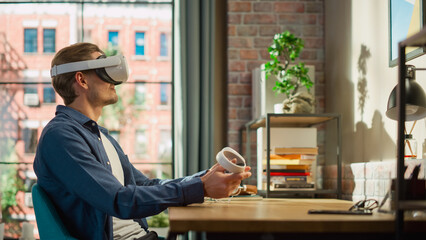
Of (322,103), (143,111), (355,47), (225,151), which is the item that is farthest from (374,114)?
A: (143,111)

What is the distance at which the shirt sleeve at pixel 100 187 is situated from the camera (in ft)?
6.25

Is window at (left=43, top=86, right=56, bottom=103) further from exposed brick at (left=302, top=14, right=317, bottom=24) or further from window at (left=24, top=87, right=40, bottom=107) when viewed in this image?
exposed brick at (left=302, top=14, right=317, bottom=24)

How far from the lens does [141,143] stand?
18.0 feet

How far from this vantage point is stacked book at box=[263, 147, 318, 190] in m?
3.52

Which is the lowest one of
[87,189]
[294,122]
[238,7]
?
[87,189]

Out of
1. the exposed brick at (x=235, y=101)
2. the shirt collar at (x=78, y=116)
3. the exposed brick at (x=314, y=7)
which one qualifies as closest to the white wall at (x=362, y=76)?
the exposed brick at (x=314, y=7)

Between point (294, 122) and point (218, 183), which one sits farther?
point (294, 122)

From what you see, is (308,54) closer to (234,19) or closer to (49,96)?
(234,19)

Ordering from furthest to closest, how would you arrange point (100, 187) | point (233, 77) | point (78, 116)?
1. point (233, 77)
2. point (78, 116)
3. point (100, 187)

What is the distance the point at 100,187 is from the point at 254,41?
2500 millimetres

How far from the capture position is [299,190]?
3506mm

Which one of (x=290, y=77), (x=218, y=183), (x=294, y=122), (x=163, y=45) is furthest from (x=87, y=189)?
(x=163, y=45)

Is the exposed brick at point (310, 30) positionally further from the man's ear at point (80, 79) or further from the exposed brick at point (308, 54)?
the man's ear at point (80, 79)

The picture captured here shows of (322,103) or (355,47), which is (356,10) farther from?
(322,103)
